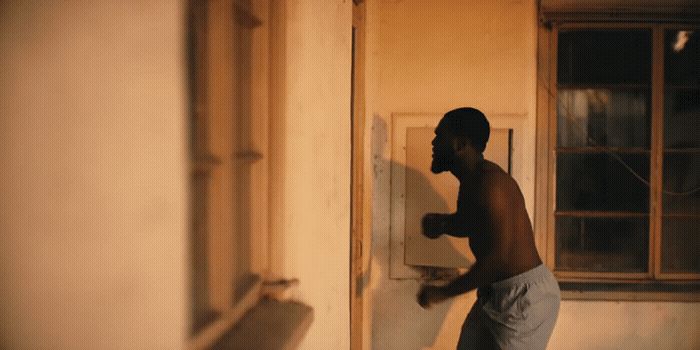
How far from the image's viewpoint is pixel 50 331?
0.92 metres

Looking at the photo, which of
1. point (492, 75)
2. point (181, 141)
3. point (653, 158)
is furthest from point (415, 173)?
point (181, 141)

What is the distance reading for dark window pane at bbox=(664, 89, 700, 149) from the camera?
129 inches

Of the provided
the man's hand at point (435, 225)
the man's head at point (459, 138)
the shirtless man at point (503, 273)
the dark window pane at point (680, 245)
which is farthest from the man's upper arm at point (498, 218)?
the dark window pane at point (680, 245)

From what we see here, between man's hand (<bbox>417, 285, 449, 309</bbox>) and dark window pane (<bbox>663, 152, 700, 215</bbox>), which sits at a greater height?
dark window pane (<bbox>663, 152, 700, 215</bbox>)

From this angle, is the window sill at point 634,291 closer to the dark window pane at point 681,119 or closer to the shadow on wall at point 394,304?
the shadow on wall at point 394,304

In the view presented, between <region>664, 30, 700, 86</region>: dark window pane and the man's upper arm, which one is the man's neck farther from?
<region>664, 30, 700, 86</region>: dark window pane

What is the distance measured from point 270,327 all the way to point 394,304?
178 cm

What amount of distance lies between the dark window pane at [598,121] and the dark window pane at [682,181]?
0.22 metres

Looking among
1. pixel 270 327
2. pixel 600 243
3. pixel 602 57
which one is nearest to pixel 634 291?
pixel 600 243

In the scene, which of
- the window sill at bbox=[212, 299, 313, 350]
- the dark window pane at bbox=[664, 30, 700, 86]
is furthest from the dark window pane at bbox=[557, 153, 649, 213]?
the window sill at bbox=[212, 299, 313, 350]

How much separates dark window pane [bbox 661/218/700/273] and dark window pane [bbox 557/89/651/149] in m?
0.53

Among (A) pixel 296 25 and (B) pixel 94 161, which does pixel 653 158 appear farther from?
(B) pixel 94 161

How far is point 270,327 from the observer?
1622 millimetres

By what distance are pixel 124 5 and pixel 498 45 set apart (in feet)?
8.59
